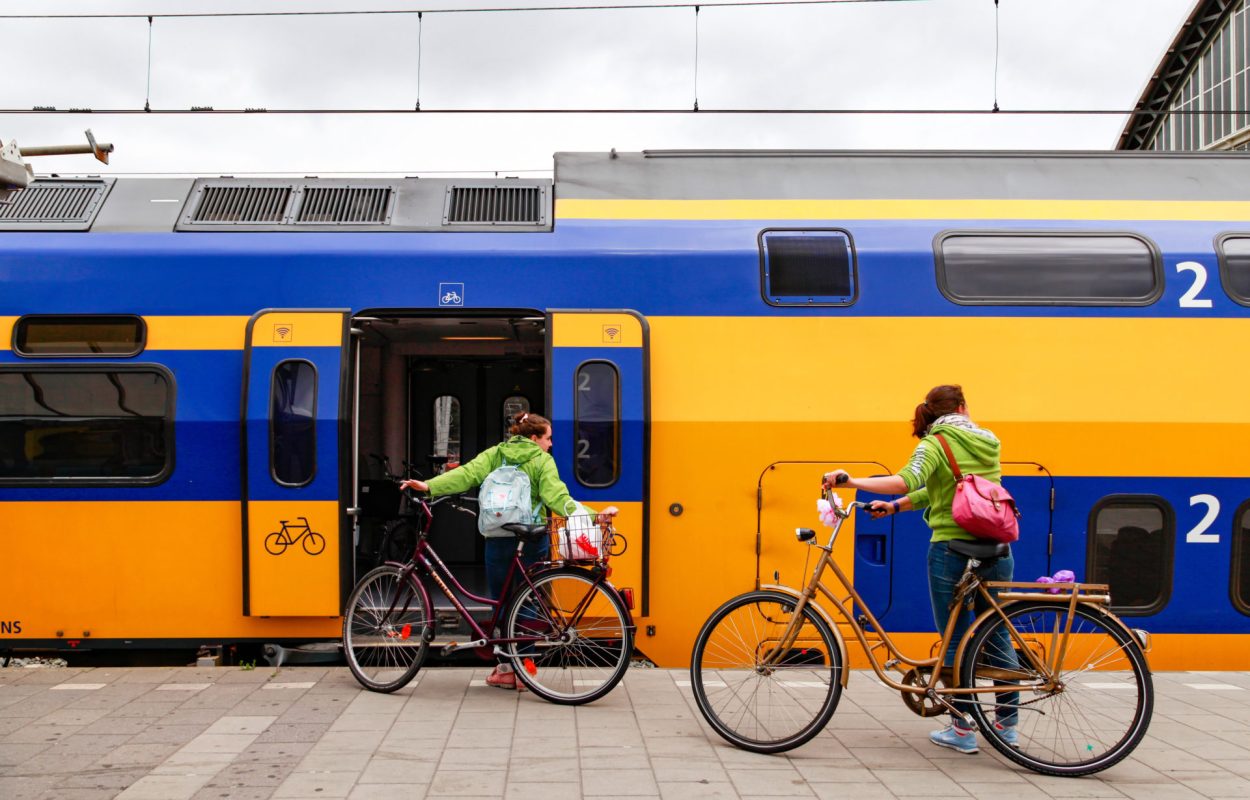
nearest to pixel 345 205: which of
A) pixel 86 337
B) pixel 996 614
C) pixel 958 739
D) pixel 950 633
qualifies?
pixel 86 337

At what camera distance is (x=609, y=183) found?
7984 millimetres

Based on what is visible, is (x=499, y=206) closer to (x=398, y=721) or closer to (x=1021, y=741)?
(x=398, y=721)

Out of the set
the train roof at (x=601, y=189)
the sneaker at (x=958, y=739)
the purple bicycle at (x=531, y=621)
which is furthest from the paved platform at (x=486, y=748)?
the train roof at (x=601, y=189)

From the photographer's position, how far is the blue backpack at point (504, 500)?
6574 mm

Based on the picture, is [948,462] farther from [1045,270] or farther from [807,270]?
[1045,270]

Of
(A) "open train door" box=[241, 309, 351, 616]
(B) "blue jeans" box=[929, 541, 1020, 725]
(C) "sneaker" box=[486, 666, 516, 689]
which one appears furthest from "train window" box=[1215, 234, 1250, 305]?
(A) "open train door" box=[241, 309, 351, 616]

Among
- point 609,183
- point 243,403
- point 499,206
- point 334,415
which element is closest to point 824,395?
point 609,183

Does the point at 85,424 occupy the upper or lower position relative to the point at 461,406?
lower

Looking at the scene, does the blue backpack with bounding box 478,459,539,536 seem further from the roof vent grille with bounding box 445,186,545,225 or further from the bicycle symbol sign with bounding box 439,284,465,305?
the roof vent grille with bounding box 445,186,545,225

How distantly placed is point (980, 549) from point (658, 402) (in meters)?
2.70

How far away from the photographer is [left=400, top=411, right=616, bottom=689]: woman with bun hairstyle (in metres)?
6.60

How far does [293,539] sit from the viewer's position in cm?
736

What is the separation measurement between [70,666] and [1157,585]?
Answer: 7.72 meters

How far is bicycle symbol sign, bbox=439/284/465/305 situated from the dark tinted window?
211 inches
